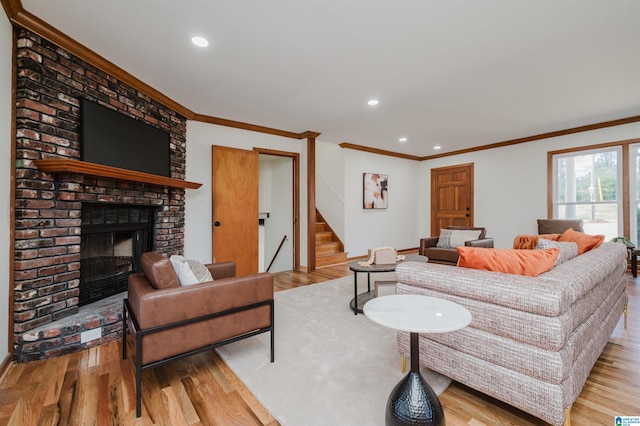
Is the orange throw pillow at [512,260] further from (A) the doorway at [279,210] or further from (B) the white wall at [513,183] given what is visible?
(B) the white wall at [513,183]

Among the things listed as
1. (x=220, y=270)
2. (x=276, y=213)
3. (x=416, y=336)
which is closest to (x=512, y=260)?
(x=416, y=336)

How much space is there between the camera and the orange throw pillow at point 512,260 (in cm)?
153

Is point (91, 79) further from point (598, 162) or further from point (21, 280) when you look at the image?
point (598, 162)

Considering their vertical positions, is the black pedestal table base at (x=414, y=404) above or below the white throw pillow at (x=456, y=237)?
below

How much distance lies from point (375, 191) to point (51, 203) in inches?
210

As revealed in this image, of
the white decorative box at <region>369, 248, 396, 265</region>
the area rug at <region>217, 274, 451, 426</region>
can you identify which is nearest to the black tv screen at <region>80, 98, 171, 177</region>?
the area rug at <region>217, 274, 451, 426</region>

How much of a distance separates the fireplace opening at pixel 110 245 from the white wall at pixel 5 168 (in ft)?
1.96

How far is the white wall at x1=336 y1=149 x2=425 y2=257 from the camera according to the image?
600 centimetres

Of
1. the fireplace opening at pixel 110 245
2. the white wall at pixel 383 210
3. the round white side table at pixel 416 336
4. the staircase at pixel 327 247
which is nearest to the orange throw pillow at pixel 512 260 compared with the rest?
the round white side table at pixel 416 336

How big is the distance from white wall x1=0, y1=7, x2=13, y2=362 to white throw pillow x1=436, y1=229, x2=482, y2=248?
201 inches

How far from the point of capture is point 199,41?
7.51 feet

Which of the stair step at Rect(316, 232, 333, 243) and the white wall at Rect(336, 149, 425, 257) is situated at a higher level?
the white wall at Rect(336, 149, 425, 257)

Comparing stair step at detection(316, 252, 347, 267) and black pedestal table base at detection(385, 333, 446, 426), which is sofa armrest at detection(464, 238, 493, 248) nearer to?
stair step at detection(316, 252, 347, 267)

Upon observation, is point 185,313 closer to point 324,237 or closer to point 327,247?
point 327,247
